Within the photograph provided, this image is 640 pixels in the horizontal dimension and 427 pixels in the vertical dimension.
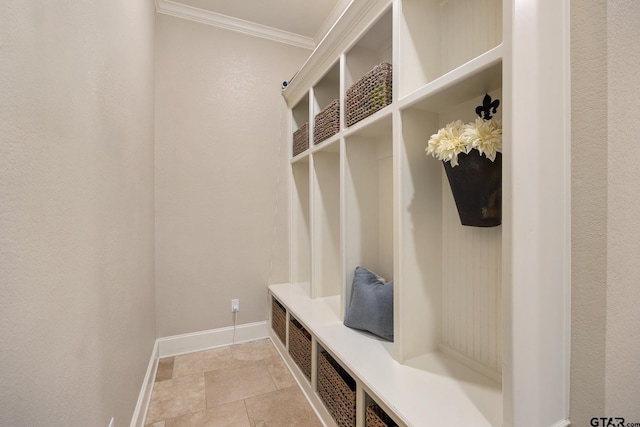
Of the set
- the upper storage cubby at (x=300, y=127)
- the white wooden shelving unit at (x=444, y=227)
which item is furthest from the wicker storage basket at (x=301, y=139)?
the white wooden shelving unit at (x=444, y=227)

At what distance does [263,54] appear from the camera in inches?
108

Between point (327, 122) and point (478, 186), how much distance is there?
126 cm

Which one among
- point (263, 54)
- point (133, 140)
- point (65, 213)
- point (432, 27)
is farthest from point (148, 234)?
point (432, 27)

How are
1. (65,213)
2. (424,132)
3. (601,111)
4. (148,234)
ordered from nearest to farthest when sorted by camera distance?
(65,213)
(601,111)
(424,132)
(148,234)

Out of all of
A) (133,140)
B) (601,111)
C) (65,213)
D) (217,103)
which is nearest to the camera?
(65,213)

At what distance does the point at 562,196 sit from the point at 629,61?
48cm

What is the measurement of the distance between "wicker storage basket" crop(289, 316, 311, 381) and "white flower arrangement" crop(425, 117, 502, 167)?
1460 millimetres

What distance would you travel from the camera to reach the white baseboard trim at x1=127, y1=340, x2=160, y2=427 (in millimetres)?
1569

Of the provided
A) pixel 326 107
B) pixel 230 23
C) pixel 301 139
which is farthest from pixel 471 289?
pixel 230 23

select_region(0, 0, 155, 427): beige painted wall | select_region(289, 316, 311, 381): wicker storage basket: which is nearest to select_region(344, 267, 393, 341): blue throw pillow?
select_region(289, 316, 311, 381): wicker storage basket

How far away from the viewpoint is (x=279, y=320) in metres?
2.54

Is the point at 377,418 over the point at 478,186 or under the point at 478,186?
under

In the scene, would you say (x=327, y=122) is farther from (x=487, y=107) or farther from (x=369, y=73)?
(x=487, y=107)

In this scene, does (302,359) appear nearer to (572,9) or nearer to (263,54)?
(572,9)
